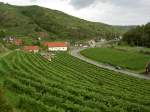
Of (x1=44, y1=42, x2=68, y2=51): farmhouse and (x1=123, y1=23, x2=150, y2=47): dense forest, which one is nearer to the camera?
(x1=123, y1=23, x2=150, y2=47): dense forest

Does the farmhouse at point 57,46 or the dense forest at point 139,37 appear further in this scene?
the farmhouse at point 57,46

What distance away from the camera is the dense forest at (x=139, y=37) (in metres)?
153

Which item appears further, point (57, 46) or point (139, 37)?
point (57, 46)

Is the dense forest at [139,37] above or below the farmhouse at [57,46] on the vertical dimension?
above

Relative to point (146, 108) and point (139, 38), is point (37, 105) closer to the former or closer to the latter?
point (146, 108)

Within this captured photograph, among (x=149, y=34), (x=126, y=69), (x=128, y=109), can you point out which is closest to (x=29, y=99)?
(x=128, y=109)

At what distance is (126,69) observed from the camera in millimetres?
94000

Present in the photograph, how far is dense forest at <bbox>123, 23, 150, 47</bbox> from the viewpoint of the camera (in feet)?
502

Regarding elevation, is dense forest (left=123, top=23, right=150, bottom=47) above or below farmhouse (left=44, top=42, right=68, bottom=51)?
above

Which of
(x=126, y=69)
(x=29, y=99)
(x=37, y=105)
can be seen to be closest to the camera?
(x=37, y=105)

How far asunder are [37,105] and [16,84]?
42.0ft

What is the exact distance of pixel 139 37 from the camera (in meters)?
160

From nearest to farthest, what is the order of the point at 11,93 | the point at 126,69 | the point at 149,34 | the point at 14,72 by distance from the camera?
the point at 11,93
the point at 14,72
the point at 126,69
the point at 149,34

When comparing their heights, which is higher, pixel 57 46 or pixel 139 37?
pixel 139 37
